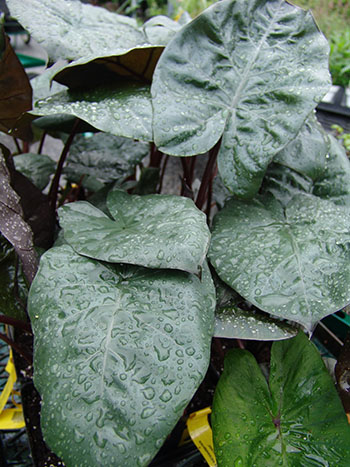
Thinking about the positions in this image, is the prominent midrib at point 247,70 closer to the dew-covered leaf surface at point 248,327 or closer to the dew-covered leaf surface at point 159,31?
the dew-covered leaf surface at point 159,31

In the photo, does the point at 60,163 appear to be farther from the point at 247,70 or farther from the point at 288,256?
the point at 288,256

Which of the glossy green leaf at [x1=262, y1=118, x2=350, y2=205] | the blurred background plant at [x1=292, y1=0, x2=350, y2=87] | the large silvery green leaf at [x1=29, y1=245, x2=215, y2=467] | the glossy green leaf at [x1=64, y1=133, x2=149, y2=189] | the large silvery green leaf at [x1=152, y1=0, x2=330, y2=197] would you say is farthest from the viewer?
the blurred background plant at [x1=292, y1=0, x2=350, y2=87]

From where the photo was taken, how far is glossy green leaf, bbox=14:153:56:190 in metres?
1.07

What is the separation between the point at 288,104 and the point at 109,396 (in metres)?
0.59

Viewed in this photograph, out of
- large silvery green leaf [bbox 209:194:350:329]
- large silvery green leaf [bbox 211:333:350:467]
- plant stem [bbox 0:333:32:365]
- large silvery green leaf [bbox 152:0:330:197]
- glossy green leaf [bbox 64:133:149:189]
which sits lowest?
plant stem [bbox 0:333:32:365]

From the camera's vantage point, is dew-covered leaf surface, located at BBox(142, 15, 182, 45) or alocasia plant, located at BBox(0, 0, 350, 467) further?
dew-covered leaf surface, located at BBox(142, 15, 182, 45)

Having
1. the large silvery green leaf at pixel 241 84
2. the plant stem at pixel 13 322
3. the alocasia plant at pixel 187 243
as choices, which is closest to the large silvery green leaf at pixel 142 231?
the alocasia plant at pixel 187 243

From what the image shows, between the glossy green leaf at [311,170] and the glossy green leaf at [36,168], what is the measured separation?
57 cm

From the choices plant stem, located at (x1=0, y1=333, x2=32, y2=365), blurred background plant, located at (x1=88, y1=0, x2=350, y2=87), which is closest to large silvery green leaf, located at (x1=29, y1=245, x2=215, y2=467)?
plant stem, located at (x1=0, y1=333, x2=32, y2=365)

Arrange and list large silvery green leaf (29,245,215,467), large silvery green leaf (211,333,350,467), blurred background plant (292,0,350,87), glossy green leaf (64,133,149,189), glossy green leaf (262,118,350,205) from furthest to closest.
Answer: blurred background plant (292,0,350,87), glossy green leaf (64,133,149,189), glossy green leaf (262,118,350,205), large silvery green leaf (211,333,350,467), large silvery green leaf (29,245,215,467)

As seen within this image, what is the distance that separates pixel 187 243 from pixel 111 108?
329 mm

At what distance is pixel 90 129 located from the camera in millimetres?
969

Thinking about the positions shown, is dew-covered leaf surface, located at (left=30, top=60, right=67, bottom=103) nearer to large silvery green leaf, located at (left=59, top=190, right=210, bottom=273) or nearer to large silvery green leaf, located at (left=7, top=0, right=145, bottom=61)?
large silvery green leaf, located at (left=7, top=0, right=145, bottom=61)

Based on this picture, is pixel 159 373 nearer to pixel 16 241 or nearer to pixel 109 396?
pixel 109 396
